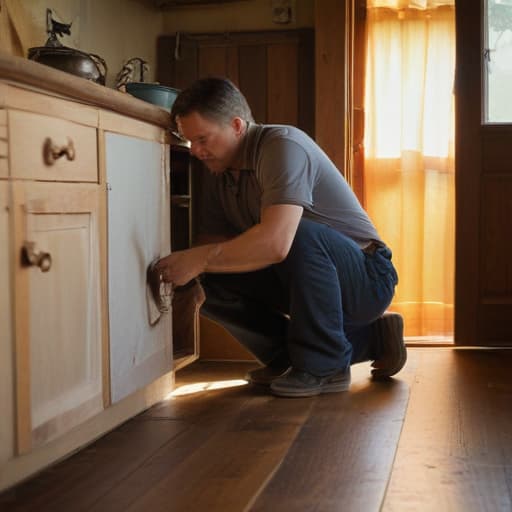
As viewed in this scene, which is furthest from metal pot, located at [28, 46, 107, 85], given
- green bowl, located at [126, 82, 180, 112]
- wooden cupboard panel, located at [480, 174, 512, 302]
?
wooden cupboard panel, located at [480, 174, 512, 302]

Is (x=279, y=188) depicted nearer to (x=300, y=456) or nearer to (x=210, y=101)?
(x=210, y=101)

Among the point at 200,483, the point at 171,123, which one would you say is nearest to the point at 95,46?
the point at 171,123

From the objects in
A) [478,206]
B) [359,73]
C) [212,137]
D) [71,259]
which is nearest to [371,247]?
[212,137]

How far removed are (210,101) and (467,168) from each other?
146 cm

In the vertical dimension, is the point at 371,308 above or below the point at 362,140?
below

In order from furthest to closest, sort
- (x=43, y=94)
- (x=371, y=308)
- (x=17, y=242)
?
(x=371, y=308) → (x=43, y=94) → (x=17, y=242)

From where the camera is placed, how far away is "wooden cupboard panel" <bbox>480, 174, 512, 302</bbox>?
351 centimetres

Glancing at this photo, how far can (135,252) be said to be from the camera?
222 cm

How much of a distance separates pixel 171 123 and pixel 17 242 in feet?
3.07

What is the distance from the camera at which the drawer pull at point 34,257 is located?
5.38 ft

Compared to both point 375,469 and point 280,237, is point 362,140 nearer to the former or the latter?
point 280,237

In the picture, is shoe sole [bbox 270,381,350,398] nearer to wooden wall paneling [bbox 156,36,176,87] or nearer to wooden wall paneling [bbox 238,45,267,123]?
wooden wall paneling [bbox 238,45,267,123]

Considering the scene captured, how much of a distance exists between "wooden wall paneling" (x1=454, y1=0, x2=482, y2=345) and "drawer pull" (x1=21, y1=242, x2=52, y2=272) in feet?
7.16

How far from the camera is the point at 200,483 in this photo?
166cm
